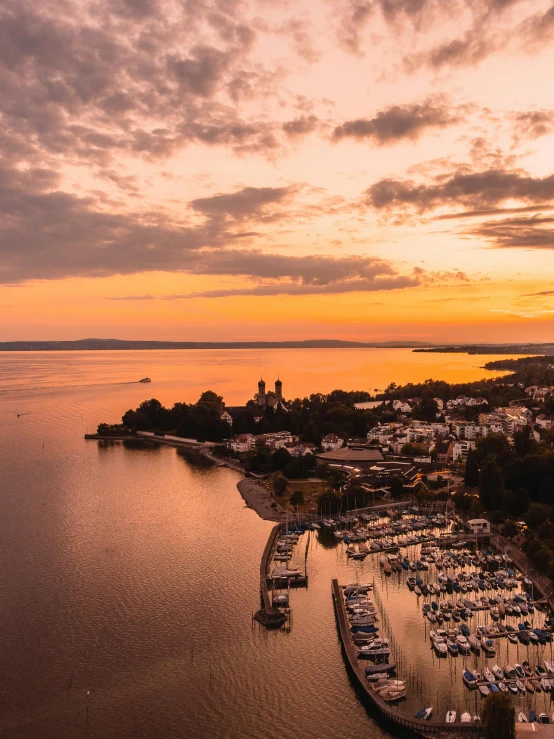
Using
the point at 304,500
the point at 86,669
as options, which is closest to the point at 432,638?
the point at 86,669

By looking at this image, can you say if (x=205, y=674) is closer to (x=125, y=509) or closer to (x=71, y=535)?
(x=71, y=535)

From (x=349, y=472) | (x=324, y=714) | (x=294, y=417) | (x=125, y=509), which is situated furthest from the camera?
(x=294, y=417)

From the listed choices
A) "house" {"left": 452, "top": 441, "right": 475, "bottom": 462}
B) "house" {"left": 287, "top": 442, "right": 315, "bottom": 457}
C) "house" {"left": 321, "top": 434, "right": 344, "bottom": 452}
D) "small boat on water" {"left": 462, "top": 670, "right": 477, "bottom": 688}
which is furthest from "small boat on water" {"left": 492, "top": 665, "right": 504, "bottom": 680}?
"house" {"left": 321, "top": 434, "right": 344, "bottom": 452}

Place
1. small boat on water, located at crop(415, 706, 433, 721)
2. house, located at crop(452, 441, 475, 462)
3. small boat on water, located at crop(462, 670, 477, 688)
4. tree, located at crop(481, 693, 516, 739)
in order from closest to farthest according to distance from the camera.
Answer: tree, located at crop(481, 693, 516, 739) < small boat on water, located at crop(415, 706, 433, 721) < small boat on water, located at crop(462, 670, 477, 688) < house, located at crop(452, 441, 475, 462)

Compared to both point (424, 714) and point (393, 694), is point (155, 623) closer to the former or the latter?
point (393, 694)

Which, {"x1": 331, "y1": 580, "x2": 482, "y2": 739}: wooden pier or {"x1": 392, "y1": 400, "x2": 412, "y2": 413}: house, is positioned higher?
{"x1": 392, "y1": 400, "x2": 412, "y2": 413}: house

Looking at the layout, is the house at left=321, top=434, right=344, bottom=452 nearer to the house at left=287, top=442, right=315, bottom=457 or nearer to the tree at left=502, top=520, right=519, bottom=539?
the house at left=287, top=442, right=315, bottom=457
